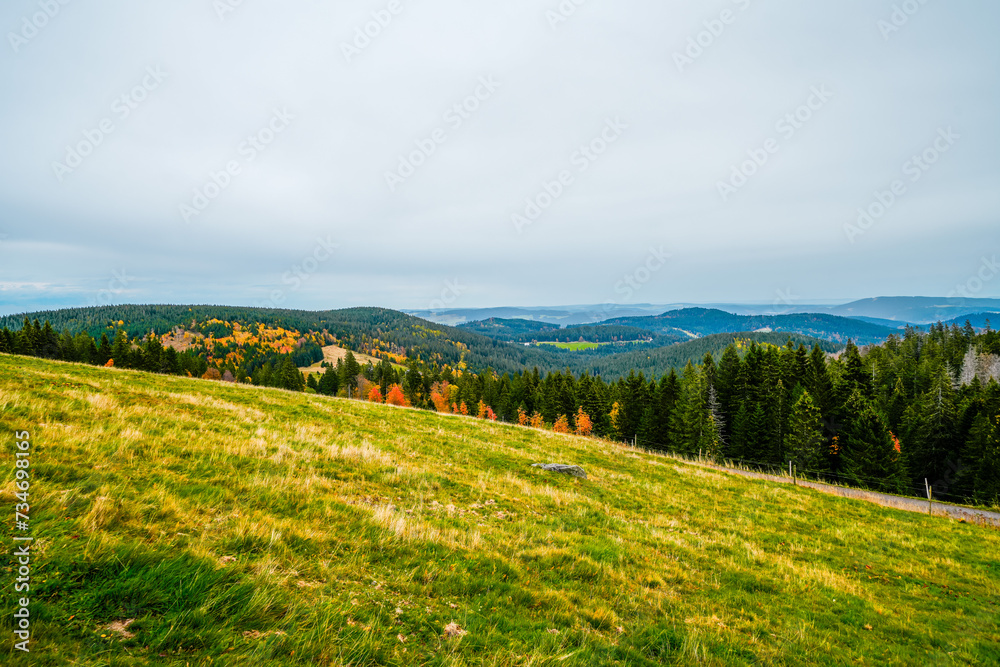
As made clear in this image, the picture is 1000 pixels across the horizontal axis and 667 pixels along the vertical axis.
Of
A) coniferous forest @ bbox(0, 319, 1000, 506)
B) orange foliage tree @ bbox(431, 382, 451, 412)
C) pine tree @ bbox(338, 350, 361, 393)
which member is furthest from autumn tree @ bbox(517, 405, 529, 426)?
pine tree @ bbox(338, 350, 361, 393)

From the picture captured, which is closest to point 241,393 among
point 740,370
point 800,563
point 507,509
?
point 507,509

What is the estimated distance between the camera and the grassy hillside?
155 inches

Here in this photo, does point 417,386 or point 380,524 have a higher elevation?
point 380,524

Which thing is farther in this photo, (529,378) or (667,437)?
(529,378)

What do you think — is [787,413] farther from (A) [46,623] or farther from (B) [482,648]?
(A) [46,623]

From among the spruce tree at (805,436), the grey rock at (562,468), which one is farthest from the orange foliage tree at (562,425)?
the grey rock at (562,468)

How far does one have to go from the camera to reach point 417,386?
9369cm

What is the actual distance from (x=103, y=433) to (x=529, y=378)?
80505mm

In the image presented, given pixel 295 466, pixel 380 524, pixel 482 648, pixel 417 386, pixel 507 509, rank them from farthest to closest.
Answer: pixel 417 386, pixel 507 509, pixel 295 466, pixel 380 524, pixel 482 648

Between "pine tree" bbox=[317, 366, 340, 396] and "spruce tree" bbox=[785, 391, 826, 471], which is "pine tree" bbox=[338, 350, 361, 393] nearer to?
"pine tree" bbox=[317, 366, 340, 396]

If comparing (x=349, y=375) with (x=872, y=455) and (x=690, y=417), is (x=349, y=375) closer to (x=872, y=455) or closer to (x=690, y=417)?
(x=690, y=417)

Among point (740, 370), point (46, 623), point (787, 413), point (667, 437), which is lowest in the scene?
point (667, 437)

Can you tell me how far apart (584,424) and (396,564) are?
6388 cm

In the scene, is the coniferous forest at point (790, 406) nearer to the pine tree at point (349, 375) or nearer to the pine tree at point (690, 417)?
the pine tree at point (690, 417)
